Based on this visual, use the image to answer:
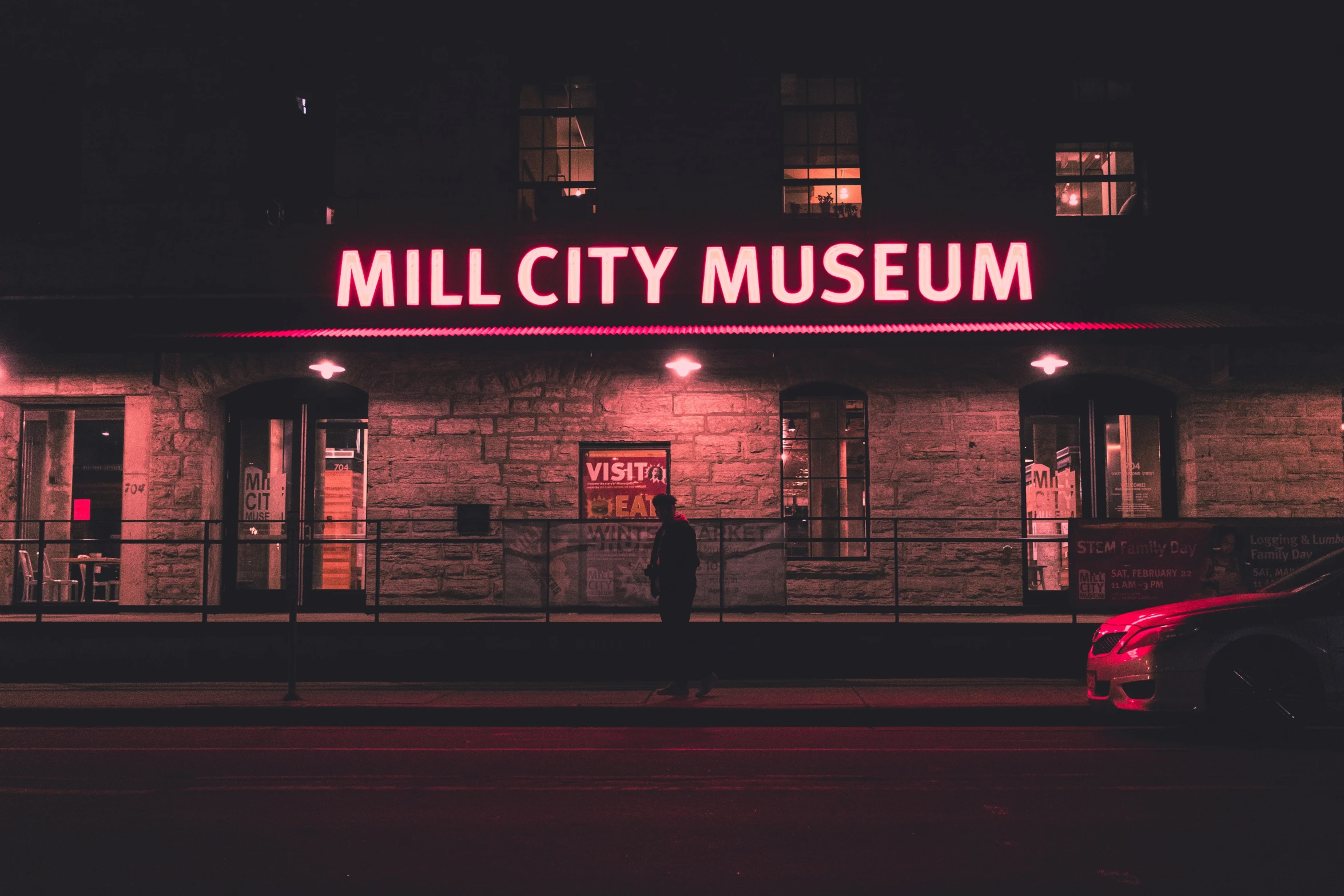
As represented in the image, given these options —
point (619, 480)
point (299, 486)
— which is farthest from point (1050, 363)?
point (299, 486)

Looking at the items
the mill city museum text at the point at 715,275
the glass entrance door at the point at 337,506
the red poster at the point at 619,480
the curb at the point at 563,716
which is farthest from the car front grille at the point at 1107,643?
the glass entrance door at the point at 337,506

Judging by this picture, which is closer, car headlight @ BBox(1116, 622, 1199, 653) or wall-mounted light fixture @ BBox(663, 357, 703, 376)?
car headlight @ BBox(1116, 622, 1199, 653)

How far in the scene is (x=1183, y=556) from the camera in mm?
10945

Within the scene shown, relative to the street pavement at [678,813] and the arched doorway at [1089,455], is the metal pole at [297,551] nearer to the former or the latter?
the street pavement at [678,813]

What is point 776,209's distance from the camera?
14.2 m

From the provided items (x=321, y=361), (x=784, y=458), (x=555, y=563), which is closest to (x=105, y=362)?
(x=321, y=361)

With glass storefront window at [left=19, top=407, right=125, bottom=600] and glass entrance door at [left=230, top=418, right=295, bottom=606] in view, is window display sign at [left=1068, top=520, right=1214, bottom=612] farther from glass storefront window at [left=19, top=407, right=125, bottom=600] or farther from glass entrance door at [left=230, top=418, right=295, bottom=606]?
glass storefront window at [left=19, top=407, right=125, bottom=600]

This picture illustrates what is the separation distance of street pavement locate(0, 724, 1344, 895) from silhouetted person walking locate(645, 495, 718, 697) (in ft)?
5.05

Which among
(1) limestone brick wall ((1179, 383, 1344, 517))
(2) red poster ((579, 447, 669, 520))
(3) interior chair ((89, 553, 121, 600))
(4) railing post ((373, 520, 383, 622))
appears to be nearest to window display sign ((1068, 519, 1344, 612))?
(1) limestone brick wall ((1179, 383, 1344, 517))

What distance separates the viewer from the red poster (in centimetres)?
1395

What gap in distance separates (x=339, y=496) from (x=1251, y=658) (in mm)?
11634

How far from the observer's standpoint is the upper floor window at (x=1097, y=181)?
14.4 m

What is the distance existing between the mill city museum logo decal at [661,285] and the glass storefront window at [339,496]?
2.11m

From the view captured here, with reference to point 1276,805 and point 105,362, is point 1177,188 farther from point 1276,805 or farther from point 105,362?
point 105,362
